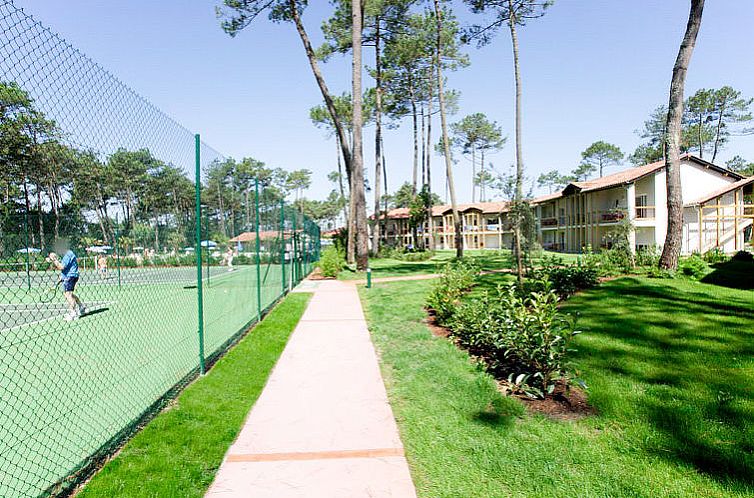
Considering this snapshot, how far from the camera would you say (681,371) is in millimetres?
4832

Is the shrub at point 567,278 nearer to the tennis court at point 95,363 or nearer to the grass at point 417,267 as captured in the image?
the grass at point 417,267

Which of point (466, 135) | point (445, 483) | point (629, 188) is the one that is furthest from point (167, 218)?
point (466, 135)

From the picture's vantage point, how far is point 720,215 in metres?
28.1

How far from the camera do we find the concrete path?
9.68 feet

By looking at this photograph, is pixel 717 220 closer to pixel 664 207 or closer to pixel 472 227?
pixel 664 207

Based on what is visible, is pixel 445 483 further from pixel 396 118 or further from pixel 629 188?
pixel 396 118

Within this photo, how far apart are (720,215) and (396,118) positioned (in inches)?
989

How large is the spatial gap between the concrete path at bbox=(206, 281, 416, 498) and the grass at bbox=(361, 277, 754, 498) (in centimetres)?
21

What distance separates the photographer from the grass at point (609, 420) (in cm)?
296

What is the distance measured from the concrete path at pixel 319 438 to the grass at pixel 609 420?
213 mm

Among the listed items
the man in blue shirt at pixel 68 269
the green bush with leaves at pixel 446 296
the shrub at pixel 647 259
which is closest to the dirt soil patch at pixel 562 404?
the green bush with leaves at pixel 446 296

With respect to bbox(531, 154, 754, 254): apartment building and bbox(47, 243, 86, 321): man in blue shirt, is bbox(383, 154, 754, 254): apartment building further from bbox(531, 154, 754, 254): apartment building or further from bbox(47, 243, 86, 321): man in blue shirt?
bbox(47, 243, 86, 321): man in blue shirt

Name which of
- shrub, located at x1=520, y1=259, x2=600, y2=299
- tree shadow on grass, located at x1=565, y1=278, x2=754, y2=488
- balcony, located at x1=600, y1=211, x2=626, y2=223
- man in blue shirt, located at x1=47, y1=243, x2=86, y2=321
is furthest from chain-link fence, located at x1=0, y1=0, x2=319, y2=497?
balcony, located at x1=600, y1=211, x2=626, y2=223

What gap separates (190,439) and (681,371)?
5069 millimetres
